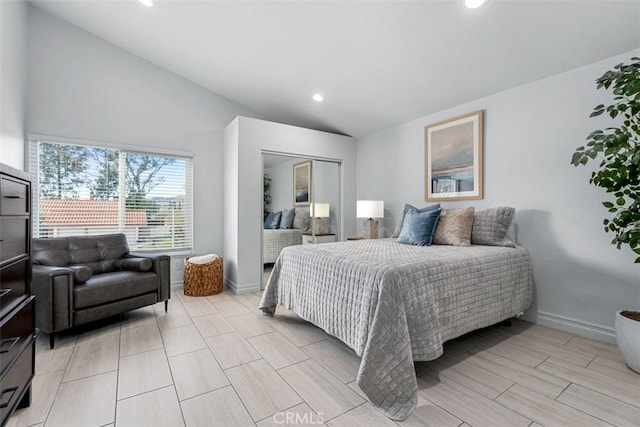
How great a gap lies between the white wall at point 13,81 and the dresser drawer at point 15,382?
6.07ft

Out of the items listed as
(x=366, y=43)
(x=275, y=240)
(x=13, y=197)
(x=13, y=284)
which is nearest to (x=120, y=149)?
(x=275, y=240)

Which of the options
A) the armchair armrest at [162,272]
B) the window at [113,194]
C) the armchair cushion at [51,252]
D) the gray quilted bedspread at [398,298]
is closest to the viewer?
the gray quilted bedspread at [398,298]

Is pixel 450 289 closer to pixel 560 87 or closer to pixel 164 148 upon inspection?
pixel 560 87

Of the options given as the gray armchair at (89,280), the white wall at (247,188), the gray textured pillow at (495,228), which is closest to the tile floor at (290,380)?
the gray armchair at (89,280)

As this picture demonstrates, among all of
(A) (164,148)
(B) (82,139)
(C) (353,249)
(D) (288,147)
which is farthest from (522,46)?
(B) (82,139)

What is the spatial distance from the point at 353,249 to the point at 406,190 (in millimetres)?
1777

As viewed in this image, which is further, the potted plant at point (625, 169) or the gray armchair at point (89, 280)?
the gray armchair at point (89, 280)

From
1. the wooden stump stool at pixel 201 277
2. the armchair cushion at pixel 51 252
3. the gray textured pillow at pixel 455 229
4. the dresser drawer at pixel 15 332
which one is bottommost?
the wooden stump stool at pixel 201 277

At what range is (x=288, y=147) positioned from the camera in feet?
13.2

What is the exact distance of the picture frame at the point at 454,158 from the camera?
3127 millimetres

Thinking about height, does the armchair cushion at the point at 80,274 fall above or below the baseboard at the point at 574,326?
above

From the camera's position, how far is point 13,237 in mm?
1365

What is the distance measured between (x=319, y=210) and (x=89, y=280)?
2.82 m

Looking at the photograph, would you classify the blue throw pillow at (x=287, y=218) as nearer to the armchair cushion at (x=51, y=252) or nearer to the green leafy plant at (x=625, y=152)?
the armchair cushion at (x=51, y=252)
